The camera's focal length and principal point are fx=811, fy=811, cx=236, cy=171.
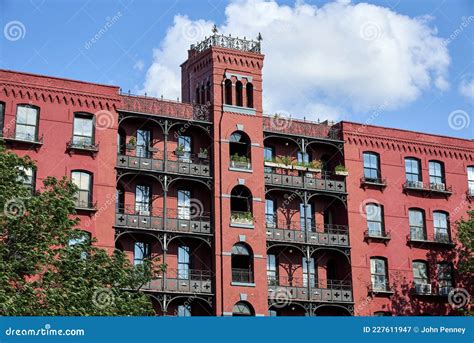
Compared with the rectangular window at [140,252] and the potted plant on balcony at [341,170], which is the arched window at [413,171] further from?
the rectangular window at [140,252]

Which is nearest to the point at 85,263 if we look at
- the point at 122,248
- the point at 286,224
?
the point at 122,248

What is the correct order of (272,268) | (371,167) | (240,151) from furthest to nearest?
(371,167) < (240,151) < (272,268)

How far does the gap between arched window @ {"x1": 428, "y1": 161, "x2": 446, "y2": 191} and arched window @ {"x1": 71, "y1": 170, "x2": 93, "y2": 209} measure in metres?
22.1

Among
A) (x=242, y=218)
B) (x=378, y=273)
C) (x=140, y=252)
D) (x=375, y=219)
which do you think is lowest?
(x=378, y=273)

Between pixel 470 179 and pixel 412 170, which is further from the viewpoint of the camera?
pixel 470 179

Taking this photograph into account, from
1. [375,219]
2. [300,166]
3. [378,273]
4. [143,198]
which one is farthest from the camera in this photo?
[375,219]

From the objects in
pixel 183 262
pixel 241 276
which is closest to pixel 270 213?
pixel 241 276

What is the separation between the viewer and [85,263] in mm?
32312

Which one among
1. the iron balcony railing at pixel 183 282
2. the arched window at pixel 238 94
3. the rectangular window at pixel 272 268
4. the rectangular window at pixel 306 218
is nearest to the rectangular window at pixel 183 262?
the iron balcony railing at pixel 183 282

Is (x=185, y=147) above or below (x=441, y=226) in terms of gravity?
above

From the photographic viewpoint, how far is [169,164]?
44.0m

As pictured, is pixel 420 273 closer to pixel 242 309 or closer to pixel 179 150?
pixel 242 309

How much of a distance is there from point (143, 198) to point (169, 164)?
2342 millimetres
